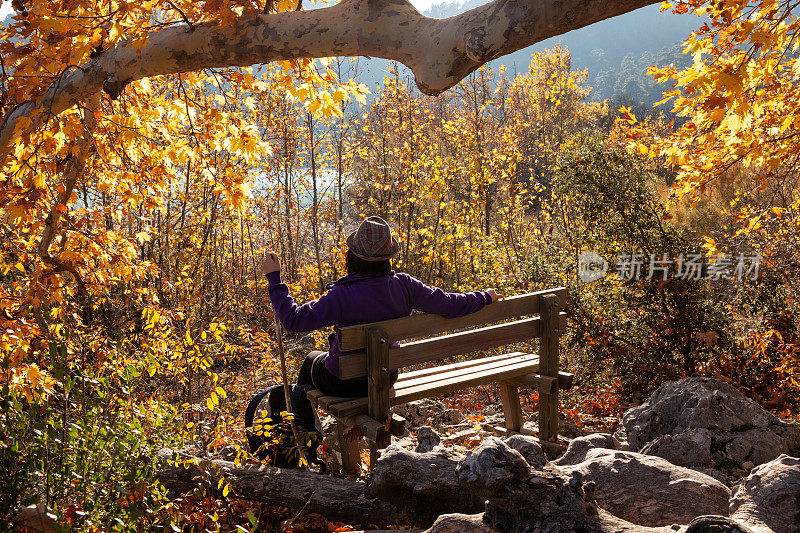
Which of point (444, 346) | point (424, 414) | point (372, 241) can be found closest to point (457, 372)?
point (444, 346)

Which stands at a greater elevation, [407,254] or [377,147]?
[377,147]

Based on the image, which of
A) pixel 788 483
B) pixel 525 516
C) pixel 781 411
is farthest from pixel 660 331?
pixel 525 516

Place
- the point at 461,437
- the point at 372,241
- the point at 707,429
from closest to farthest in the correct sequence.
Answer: the point at 372,241 → the point at 707,429 → the point at 461,437

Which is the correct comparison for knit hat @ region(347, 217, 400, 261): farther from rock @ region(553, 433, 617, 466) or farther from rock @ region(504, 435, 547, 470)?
rock @ region(553, 433, 617, 466)

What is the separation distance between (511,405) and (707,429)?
49.9 inches

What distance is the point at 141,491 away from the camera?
1.98m

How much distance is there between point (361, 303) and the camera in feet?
11.2

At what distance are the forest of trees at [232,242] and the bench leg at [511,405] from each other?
1.50 m

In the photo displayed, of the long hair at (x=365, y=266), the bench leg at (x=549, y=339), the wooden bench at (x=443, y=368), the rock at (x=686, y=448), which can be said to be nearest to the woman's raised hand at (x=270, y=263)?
the long hair at (x=365, y=266)

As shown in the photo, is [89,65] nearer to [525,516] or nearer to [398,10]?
[398,10]

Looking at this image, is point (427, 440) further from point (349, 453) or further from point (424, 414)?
point (424, 414)

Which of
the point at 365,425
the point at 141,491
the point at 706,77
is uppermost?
the point at 706,77

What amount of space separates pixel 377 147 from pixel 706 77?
6755mm

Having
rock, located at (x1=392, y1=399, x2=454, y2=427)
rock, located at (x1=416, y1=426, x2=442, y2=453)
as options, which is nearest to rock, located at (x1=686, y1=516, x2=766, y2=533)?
rock, located at (x1=416, y1=426, x2=442, y2=453)
